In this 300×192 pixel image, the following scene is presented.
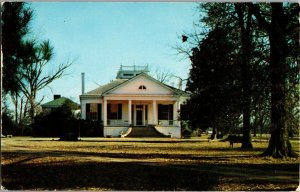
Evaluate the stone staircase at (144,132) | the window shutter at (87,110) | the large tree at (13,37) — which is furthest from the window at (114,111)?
the large tree at (13,37)

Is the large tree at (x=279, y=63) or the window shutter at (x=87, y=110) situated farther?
the window shutter at (x=87, y=110)

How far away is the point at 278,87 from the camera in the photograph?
44.8ft

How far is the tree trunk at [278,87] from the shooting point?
13.7 meters

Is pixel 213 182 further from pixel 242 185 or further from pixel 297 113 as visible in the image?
pixel 297 113

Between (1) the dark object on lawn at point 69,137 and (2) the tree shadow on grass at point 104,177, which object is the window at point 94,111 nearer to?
(1) the dark object on lawn at point 69,137

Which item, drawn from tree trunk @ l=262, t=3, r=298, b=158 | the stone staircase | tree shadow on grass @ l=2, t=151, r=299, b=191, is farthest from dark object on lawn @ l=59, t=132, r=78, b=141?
tree trunk @ l=262, t=3, r=298, b=158

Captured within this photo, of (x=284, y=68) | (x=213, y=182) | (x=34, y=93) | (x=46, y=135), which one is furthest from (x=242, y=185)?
(x=46, y=135)

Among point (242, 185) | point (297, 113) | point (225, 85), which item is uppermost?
point (225, 85)

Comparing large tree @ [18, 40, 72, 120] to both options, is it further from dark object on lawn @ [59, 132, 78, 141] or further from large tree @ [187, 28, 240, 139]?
dark object on lawn @ [59, 132, 78, 141]

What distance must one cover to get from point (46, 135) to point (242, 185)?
26.6 metres

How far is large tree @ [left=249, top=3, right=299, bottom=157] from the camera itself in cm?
1375

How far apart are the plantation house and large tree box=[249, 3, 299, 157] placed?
22.0 meters

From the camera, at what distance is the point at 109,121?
40.2m

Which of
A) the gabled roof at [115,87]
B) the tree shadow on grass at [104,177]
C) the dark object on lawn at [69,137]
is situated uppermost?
the gabled roof at [115,87]
